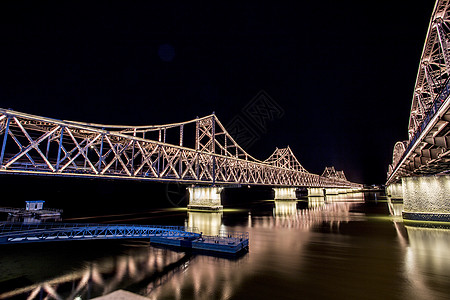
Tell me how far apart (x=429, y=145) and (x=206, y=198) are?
143ft

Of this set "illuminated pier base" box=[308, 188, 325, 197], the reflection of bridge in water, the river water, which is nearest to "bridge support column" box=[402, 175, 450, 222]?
the river water

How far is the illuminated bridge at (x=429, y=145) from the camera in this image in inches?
576

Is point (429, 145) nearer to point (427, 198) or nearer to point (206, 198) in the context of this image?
point (427, 198)

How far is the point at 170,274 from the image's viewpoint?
14.7 metres

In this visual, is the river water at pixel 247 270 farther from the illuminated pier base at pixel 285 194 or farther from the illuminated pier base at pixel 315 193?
the illuminated pier base at pixel 315 193

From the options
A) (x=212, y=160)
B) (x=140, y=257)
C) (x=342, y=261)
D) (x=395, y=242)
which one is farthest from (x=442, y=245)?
(x=212, y=160)

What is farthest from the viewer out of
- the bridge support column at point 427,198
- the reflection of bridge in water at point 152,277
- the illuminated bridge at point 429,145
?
the bridge support column at point 427,198

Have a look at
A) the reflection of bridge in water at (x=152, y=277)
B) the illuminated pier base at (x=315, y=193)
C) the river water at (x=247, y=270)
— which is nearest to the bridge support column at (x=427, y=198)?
the river water at (x=247, y=270)

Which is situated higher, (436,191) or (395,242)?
(436,191)

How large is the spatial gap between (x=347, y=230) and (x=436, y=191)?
11.4 m

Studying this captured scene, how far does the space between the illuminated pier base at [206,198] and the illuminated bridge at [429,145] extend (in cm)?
3593

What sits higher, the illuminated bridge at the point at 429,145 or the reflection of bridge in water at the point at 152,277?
the illuminated bridge at the point at 429,145

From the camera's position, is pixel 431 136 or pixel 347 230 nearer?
pixel 431 136

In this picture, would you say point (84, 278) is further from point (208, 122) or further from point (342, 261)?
point (208, 122)
